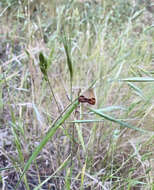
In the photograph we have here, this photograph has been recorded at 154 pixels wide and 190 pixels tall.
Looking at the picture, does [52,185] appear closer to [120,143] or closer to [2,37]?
[120,143]

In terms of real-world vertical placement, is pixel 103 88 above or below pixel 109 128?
above

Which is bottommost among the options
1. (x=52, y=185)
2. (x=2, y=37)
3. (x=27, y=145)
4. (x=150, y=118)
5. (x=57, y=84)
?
(x=52, y=185)

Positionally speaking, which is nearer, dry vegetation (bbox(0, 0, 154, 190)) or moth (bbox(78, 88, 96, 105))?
moth (bbox(78, 88, 96, 105))

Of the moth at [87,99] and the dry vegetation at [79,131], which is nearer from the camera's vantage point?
the moth at [87,99]

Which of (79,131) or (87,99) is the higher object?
(87,99)

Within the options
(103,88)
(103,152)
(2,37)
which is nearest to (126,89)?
(103,88)

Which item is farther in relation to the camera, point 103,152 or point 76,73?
point 76,73

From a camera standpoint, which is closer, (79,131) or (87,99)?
(87,99)

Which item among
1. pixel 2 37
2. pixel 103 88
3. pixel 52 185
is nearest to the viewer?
pixel 52 185

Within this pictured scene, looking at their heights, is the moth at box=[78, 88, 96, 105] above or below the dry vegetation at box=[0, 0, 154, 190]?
above

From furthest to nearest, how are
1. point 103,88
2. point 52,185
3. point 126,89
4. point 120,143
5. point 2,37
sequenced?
1. point 2,37
2. point 126,89
3. point 103,88
4. point 120,143
5. point 52,185

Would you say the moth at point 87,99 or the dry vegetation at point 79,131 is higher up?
the moth at point 87,99
